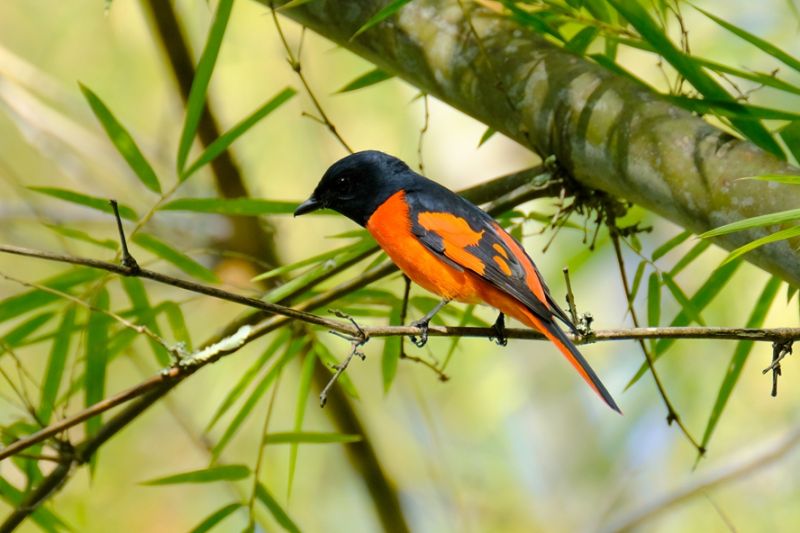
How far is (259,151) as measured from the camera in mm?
7711

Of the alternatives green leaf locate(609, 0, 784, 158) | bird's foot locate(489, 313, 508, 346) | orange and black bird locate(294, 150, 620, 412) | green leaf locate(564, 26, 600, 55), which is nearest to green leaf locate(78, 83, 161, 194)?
orange and black bird locate(294, 150, 620, 412)

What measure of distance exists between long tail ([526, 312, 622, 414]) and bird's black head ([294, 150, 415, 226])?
2.50ft

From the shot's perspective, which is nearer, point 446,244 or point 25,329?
point 446,244

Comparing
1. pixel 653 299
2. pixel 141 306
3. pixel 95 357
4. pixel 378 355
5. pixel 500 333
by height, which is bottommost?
pixel 378 355

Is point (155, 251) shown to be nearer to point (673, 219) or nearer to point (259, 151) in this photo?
point (673, 219)

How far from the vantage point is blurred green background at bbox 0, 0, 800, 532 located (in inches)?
209

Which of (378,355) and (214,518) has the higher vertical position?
(214,518)

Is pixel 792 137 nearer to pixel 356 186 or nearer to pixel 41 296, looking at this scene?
pixel 356 186

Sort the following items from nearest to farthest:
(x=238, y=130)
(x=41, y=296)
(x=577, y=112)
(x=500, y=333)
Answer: (x=500, y=333) → (x=577, y=112) → (x=238, y=130) → (x=41, y=296)

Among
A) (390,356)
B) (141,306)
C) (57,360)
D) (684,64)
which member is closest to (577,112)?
(684,64)

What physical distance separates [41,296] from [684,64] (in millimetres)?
1915

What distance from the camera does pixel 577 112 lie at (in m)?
2.36

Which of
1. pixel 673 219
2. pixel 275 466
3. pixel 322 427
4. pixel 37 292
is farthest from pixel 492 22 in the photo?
pixel 322 427

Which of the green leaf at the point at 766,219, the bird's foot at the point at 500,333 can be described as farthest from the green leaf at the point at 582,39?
the green leaf at the point at 766,219
